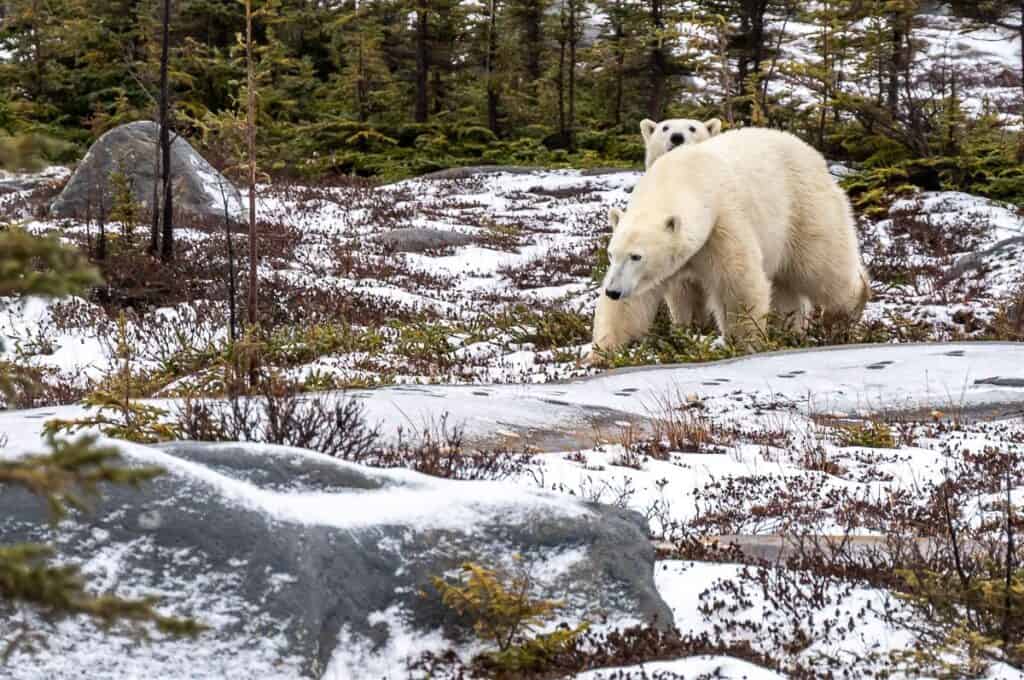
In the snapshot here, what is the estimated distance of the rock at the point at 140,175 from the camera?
18.1m

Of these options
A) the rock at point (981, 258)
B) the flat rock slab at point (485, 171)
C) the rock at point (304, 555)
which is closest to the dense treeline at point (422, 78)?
the flat rock slab at point (485, 171)

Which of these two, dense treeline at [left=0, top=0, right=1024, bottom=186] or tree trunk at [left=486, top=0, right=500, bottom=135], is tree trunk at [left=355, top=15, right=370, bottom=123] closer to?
dense treeline at [left=0, top=0, right=1024, bottom=186]

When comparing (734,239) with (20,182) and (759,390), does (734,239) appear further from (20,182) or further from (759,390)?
(20,182)

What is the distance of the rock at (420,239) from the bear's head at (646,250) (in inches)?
369

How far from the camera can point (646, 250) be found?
805 cm

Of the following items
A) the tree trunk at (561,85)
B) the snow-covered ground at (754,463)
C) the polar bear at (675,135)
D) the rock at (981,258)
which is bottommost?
the snow-covered ground at (754,463)

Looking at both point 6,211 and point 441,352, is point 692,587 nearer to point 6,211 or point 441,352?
point 441,352

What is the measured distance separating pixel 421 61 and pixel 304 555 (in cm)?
2898

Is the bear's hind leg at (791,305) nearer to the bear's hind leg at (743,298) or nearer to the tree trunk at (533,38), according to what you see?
the bear's hind leg at (743,298)

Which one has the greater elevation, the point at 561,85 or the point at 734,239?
the point at 561,85

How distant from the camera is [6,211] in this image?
60.3ft

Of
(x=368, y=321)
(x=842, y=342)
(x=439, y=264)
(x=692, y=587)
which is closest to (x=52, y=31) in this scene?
(x=439, y=264)

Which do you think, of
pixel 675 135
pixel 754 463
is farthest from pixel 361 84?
pixel 754 463

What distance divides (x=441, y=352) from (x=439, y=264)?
7.00 m
